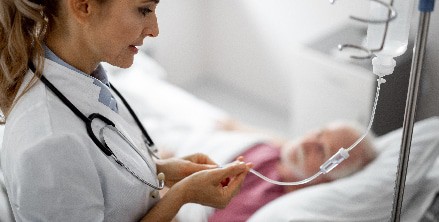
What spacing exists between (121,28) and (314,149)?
1110 mm

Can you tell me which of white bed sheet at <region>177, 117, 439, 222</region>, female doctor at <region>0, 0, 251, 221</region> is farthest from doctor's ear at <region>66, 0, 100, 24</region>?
white bed sheet at <region>177, 117, 439, 222</region>

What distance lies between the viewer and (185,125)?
2.09m

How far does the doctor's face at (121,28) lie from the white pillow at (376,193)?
652mm

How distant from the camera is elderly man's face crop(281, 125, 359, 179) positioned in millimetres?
1919

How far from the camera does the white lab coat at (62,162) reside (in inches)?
38.0

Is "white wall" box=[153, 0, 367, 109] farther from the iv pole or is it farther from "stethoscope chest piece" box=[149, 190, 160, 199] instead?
the iv pole

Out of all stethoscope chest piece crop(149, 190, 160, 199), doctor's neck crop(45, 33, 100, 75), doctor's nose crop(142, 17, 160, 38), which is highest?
doctor's nose crop(142, 17, 160, 38)

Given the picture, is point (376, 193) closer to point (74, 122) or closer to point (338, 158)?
point (338, 158)

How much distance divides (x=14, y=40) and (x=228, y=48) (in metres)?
2.12

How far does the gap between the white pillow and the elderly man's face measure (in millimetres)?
270

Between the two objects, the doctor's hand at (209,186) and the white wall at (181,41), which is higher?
the doctor's hand at (209,186)

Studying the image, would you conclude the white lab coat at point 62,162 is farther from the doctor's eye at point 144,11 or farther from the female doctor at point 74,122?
the doctor's eye at point 144,11

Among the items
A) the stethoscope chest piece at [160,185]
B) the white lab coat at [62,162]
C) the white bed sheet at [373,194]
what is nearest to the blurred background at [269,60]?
the white bed sheet at [373,194]

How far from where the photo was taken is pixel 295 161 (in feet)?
6.35
